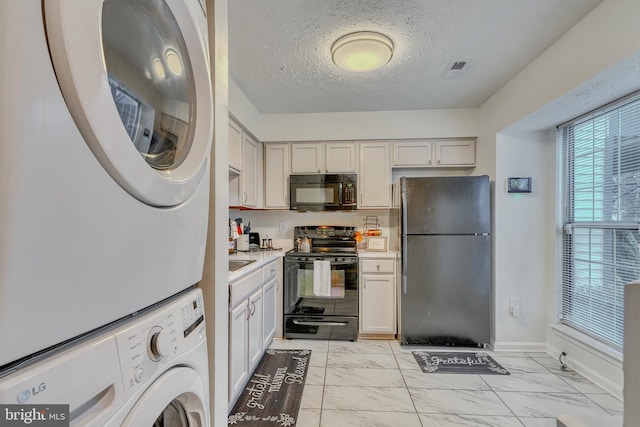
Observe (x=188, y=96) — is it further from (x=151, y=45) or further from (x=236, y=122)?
(x=236, y=122)

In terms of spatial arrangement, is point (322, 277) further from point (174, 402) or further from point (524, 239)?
point (174, 402)

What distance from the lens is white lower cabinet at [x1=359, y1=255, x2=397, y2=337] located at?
9.48ft

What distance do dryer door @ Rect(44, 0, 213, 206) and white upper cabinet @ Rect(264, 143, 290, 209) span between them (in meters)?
2.41

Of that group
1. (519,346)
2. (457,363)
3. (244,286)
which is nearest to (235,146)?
(244,286)

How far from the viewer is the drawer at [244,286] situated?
5.77 ft

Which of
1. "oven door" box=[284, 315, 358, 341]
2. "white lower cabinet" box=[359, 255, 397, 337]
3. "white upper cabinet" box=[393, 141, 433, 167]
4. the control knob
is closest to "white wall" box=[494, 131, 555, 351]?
"white upper cabinet" box=[393, 141, 433, 167]

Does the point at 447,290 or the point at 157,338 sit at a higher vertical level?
the point at 157,338

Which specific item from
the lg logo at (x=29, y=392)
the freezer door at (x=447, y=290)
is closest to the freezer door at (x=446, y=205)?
the freezer door at (x=447, y=290)

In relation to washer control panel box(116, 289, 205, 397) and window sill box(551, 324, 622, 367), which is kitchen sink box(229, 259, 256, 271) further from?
window sill box(551, 324, 622, 367)

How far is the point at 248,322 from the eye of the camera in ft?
6.63

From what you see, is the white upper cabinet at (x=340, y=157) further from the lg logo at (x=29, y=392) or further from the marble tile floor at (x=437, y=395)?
the lg logo at (x=29, y=392)

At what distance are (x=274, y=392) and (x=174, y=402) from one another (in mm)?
1498

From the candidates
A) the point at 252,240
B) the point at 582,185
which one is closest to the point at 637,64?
the point at 582,185

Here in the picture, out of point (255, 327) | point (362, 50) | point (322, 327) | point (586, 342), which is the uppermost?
point (362, 50)
